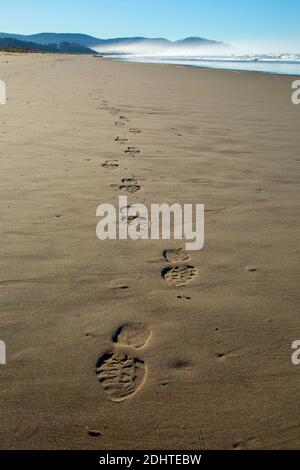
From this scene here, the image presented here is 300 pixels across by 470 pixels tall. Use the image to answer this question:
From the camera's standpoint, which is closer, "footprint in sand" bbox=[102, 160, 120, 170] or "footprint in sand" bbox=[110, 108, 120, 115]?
"footprint in sand" bbox=[102, 160, 120, 170]

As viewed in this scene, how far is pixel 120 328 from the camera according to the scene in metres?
1.59

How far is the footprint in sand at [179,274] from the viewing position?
6.27 ft

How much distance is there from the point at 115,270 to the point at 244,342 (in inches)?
31.7

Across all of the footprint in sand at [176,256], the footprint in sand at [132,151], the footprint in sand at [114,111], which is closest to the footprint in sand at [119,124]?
the footprint in sand at [114,111]

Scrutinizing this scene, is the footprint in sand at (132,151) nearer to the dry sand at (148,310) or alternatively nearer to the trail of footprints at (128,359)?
the dry sand at (148,310)

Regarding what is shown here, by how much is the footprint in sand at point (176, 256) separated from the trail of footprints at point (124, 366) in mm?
598

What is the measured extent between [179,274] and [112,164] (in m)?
1.97

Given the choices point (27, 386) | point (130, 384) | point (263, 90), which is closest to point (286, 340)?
point (130, 384)

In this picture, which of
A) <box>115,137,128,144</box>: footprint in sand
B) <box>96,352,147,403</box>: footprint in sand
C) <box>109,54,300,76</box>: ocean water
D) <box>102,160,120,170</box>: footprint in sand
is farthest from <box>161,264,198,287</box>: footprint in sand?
<box>109,54,300,76</box>: ocean water

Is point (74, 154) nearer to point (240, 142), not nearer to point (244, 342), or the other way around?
point (240, 142)

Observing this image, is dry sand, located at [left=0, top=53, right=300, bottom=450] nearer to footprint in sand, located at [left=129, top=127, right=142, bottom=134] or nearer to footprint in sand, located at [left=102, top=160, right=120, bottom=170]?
footprint in sand, located at [left=102, top=160, right=120, bottom=170]

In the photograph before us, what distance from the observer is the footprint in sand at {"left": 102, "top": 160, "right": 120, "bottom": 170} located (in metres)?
3.54

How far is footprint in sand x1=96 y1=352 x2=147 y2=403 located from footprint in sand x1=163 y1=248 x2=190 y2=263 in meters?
0.78

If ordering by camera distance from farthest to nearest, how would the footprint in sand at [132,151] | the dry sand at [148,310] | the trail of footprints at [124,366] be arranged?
the footprint in sand at [132,151], the trail of footprints at [124,366], the dry sand at [148,310]
